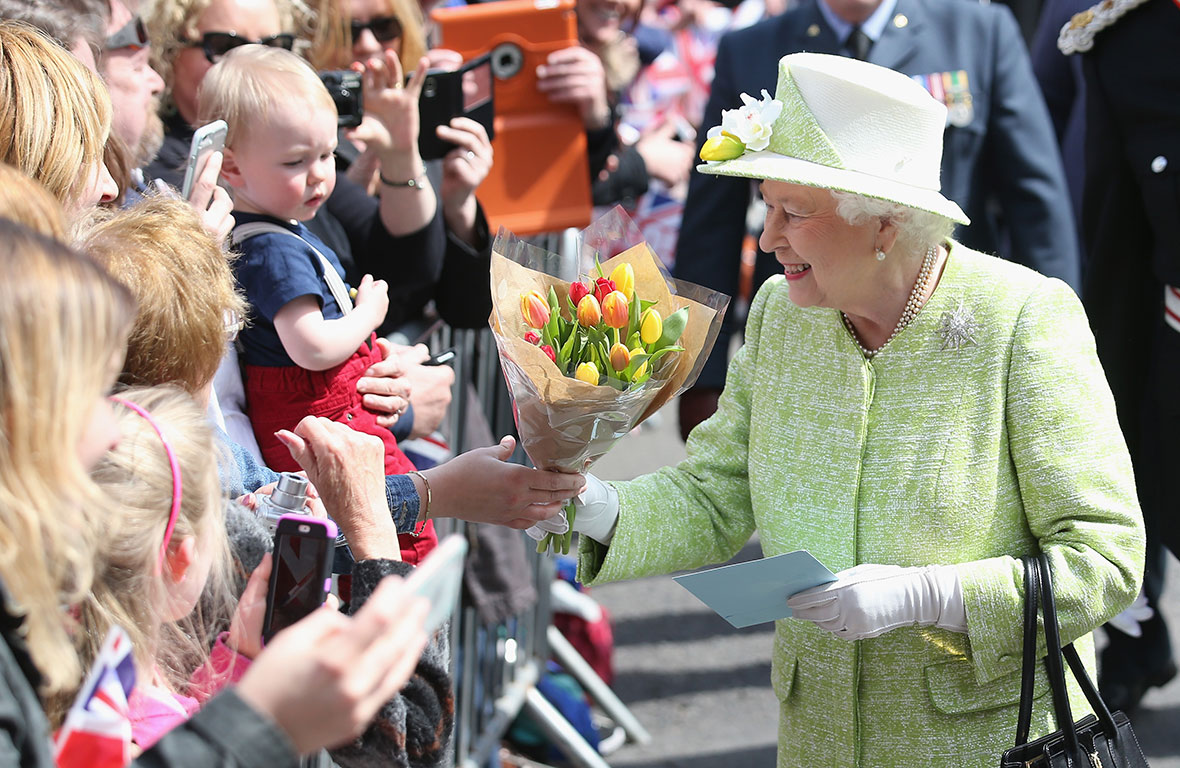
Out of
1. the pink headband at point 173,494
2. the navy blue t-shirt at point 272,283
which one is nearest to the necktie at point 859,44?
the navy blue t-shirt at point 272,283

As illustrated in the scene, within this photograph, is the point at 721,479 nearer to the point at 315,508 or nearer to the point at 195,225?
the point at 315,508

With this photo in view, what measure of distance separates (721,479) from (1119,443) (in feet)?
2.41

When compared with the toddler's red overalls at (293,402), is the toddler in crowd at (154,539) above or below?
above

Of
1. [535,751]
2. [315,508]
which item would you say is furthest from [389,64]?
[535,751]

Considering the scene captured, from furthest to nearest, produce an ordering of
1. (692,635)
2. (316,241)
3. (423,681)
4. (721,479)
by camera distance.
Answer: (692,635), (316,241), (721,479), (423,681)

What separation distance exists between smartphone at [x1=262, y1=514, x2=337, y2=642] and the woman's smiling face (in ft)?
3.28

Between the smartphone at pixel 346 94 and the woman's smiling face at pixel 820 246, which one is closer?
the woman's smiling face at pixel 820 246

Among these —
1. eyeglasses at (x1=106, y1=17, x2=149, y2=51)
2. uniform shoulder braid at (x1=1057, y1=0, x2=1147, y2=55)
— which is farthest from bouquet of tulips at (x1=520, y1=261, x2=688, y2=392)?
uniform shoulder braid at (x1=1057, y1=0, x2=1147, y2=55)

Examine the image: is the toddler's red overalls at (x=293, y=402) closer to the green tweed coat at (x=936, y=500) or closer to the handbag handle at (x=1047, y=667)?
the green tweed coat at (x=936, y=500)

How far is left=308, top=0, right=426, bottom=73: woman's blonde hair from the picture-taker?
344 cm

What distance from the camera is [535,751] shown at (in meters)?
4.00

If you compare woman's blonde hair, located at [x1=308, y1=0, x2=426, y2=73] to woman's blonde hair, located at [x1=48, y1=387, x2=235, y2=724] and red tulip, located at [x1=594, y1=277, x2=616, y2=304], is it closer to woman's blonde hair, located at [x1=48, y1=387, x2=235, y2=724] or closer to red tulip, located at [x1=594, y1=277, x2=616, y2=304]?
red tulip, located at [x1=594, y1=277, x2=616, y2=304]

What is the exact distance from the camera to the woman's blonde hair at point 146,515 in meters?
1.41

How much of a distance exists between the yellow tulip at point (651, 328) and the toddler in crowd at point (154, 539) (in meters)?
0.72
